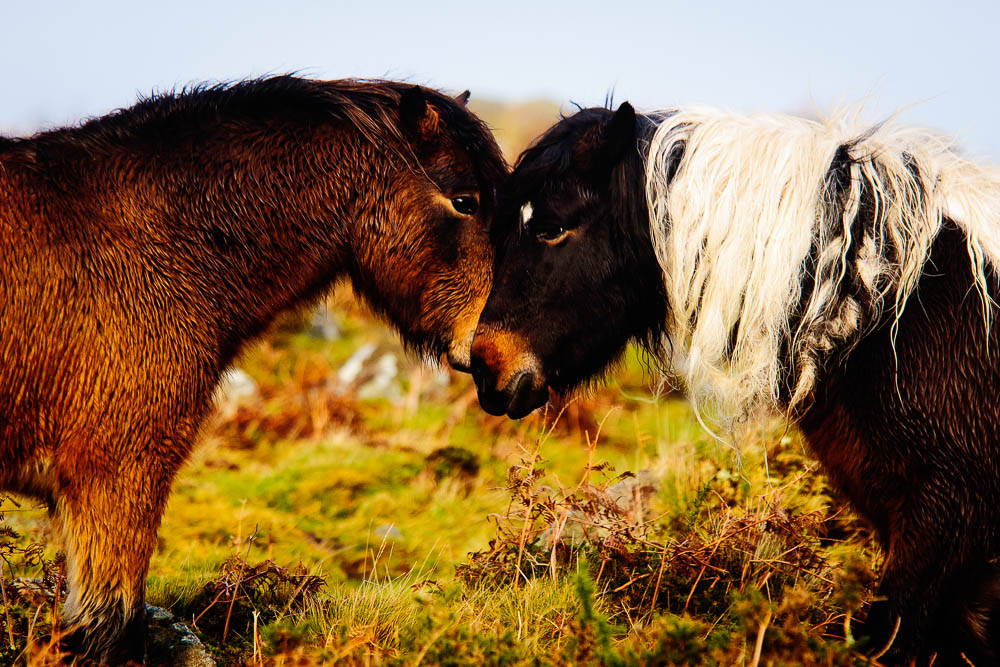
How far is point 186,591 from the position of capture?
13.0 ft

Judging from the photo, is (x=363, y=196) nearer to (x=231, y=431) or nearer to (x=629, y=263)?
(x=629, y=263)

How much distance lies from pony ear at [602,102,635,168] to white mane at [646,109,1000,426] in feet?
0.33

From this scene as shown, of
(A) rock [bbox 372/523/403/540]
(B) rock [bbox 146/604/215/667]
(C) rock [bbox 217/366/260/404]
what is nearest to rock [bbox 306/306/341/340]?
(C) rock [bbox 217/366/260/404]

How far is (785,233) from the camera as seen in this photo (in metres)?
2.95

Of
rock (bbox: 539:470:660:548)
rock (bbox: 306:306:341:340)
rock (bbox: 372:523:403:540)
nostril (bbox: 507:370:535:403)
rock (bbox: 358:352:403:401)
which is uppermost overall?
nostril (bbox: 507:370:535:403)

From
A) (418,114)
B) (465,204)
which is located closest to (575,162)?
(465,204)

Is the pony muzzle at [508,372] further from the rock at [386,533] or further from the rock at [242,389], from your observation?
the rock at [242,389]

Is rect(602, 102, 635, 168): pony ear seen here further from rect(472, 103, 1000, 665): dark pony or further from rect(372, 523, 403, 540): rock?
rect(372, 523, 403, 540): rock

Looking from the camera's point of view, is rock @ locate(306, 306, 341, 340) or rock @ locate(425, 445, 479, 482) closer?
rock @ locate(425, 445, 479, 482)

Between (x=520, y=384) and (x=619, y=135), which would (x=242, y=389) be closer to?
(x=520, y=384)

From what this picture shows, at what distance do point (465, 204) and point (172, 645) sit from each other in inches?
85.3

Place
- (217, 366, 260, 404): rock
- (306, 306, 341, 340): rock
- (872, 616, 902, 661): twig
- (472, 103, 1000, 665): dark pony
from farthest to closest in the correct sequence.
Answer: (306, 306, 341, 340): rock
(217, 366, 260, 404): rock
(472, 103, 1000, 665): dark pony
(872, 616, 902, 661): twig

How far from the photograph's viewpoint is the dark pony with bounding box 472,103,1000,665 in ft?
9.12

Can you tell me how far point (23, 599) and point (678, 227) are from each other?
3.11 meters
